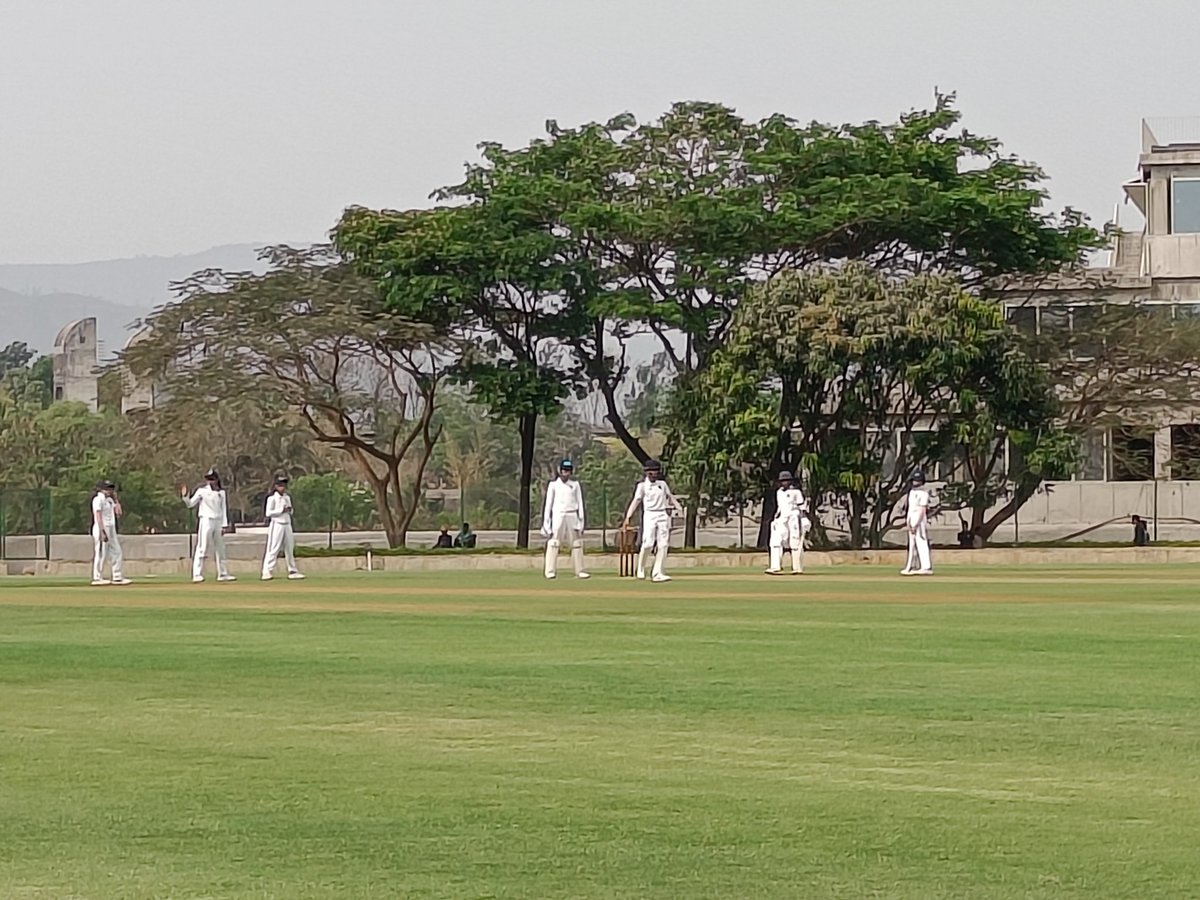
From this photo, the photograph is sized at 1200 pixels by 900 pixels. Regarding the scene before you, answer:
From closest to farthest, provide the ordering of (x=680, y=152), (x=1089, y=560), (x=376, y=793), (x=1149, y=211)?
(x=376, y=793) < (x=1089, y=560) < (x=680, y=152) < (x=1149, y=211)

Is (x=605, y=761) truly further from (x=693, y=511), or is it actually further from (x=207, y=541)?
(x=693, y=511)

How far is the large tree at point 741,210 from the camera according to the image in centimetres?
4994

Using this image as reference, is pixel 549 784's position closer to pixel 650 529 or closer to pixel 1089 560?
pixel 650 529

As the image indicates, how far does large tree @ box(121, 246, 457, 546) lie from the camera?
172 feet

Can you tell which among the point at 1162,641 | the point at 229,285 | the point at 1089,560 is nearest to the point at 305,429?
the point at 229,285

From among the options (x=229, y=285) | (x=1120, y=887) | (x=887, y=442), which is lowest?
(x=1120, y=887)

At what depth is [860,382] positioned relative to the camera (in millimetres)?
48375

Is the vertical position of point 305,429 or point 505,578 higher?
point 305,429

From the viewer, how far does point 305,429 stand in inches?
2274

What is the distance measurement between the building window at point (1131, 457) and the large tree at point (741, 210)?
9.49 meters

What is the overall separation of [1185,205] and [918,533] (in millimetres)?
33096

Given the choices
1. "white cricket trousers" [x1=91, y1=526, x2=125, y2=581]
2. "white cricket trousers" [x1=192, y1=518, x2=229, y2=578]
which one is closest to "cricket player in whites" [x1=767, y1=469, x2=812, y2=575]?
"white cricket trousers" [x1=192, y1=518, x2=229, y2=578]

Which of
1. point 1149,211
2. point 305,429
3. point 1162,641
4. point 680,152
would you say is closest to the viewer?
point 1162,641

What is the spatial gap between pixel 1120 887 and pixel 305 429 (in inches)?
2032
